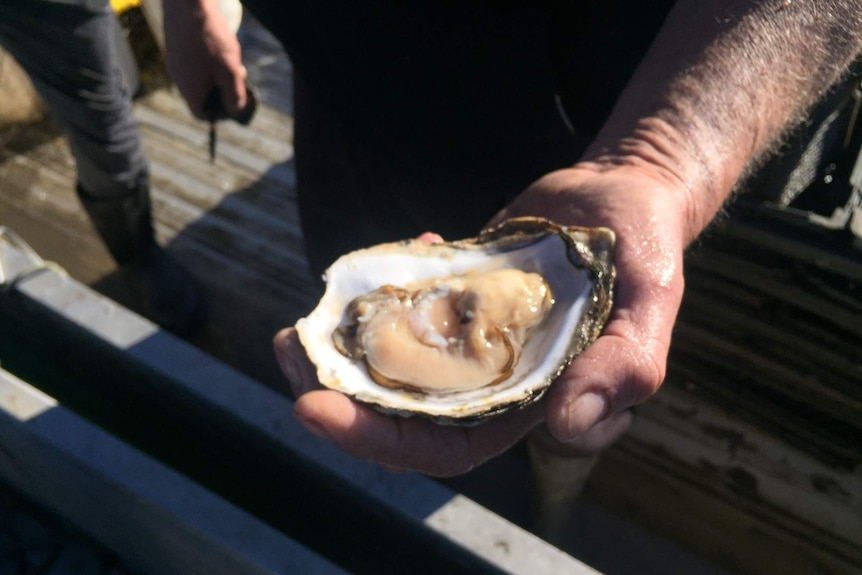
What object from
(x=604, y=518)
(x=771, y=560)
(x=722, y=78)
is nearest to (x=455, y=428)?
(x=722, y=78)

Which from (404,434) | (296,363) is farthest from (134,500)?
(404,434)

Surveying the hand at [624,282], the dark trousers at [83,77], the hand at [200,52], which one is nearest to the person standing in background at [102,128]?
the dark trousers at [83,77]

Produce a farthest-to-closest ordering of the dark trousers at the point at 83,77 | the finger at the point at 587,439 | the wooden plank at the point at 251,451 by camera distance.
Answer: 1. the dark trousers at the point at 83,77
2. the finger at the point at 587,439
3. the wooden plank at the point at 251,451

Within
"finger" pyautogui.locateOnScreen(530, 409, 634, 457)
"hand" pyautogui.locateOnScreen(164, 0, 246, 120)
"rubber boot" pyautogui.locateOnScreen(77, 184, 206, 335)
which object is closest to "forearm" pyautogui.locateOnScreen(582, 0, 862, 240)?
"finger" pyautogui.locateOnScreen(530, 409, 634, 457)

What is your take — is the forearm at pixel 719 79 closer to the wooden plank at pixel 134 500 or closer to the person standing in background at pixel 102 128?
the wooden plank at pixel 134 500

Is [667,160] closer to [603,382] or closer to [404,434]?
[603,382]

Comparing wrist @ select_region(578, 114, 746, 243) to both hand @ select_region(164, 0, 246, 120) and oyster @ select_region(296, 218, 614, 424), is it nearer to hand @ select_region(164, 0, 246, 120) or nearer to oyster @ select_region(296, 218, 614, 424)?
oyster @ select_region(296, 218, 614, 424)

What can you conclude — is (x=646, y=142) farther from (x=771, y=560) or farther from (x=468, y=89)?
(x=771, y=560)
